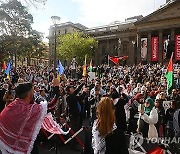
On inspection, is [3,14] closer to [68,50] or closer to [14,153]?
[14,153]

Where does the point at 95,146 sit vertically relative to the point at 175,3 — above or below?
below

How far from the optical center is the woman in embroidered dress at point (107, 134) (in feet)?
10.7

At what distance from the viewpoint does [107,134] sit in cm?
328

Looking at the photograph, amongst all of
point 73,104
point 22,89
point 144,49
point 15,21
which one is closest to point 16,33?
point 15,21

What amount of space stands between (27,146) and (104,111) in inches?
41.7

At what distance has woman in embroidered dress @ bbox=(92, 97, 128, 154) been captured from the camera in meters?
3.26

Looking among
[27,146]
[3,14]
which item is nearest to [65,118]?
[27,146]

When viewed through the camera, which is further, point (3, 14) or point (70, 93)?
point (3, 14)

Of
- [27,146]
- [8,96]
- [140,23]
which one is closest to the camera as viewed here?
[27,146]

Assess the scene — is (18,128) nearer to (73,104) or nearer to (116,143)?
(116,143)

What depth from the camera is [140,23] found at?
204 feet

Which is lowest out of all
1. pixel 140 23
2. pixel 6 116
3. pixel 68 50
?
pixel 6 116

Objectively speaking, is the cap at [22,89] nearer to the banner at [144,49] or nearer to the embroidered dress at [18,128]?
the embroidered dress at [18,128]

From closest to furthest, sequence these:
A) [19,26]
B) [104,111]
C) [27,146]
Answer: [104,111], [27,146], [19,26]
